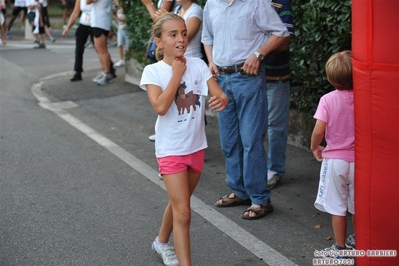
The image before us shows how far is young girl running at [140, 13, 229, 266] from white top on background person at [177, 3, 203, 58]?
2289 millimetres

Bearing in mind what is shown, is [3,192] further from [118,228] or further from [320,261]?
[320,261]

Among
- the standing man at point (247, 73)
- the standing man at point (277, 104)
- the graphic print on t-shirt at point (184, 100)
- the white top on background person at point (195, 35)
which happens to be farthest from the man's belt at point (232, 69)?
the graphic print on t-shirt at point (184, 100)

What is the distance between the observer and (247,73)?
5.82 meters

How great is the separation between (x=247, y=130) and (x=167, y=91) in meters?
1.57

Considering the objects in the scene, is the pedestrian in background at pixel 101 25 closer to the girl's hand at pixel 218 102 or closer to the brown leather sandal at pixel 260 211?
the brown leather sandal at pixel 260 211

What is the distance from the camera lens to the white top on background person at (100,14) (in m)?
12.1

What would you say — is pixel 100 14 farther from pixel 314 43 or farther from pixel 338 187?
pixel 338 187

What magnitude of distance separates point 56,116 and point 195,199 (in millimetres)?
4261

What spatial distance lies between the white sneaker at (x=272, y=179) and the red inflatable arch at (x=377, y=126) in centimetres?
260

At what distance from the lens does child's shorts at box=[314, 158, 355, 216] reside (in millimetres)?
4973

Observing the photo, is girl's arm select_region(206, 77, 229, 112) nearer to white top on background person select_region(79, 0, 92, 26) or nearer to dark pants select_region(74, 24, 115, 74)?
white top on background person select_region(79, 0, 92, 26)

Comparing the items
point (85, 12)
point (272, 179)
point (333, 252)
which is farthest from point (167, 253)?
point (85, 12)

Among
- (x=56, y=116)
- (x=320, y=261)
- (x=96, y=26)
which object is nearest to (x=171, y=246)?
(x=320, y=261)

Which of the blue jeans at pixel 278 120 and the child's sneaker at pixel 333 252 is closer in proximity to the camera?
the child's sneaker at pixel 333 252
